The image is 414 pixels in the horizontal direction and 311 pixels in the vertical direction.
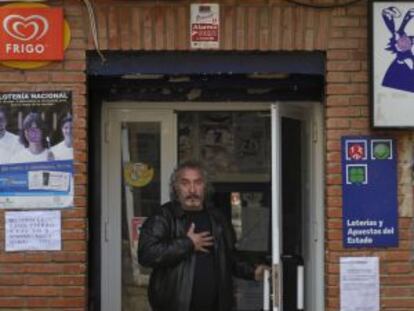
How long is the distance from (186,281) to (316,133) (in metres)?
1.57

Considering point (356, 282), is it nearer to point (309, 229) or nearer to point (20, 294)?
point (309, 229)

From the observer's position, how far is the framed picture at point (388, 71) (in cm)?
548

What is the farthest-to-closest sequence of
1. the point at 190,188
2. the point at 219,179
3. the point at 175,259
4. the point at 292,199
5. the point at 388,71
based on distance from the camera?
the point at 219,179
the point at 292,199
the point at 388,71
the point at 190,188
the point at 175,259

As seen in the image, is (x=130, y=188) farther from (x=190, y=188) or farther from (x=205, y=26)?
(x=205, y=26)

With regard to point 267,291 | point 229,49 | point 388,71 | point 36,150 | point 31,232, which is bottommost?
point 267,291

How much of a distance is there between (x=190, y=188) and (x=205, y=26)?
1.07m

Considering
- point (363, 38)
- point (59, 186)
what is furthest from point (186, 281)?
point (363, 38)

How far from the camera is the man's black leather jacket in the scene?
5.19 metres

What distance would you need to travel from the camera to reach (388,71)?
550cm

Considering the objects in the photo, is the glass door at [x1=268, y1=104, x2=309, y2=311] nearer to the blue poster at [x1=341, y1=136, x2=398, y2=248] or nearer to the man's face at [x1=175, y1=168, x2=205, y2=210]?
the blue poster at [x1=341, y1=136, x2=398, y2=248]

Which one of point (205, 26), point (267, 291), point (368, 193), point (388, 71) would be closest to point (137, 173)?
point (205, 26)

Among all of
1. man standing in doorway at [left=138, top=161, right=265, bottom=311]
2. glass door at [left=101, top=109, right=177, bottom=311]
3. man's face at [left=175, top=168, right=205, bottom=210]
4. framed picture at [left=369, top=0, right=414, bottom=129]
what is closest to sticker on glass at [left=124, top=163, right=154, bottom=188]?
glass door at [left=101, top=109, right=177, bottom=311]

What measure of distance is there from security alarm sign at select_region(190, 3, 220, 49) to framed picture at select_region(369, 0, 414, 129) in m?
1.01

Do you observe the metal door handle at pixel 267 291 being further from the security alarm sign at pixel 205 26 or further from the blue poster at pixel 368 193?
the security alarm sign at pixel 205 26
